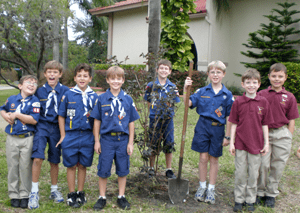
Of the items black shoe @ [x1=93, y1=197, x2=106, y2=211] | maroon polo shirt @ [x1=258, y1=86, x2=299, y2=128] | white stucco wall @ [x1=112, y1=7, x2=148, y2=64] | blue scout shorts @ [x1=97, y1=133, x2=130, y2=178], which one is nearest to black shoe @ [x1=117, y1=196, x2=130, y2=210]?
black shoe @ [x1=93, y1=197, x2=106, y2=211]

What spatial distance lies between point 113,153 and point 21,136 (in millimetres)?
1049

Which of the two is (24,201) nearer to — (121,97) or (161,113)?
(121,97)

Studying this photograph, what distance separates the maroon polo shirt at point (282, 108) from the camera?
10.6 ft

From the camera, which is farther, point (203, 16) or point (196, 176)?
point (203, 16)

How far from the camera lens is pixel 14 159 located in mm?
2998

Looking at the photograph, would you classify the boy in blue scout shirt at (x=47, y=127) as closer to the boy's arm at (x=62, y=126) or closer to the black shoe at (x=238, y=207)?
the boy's arm at (x=62, y=126)

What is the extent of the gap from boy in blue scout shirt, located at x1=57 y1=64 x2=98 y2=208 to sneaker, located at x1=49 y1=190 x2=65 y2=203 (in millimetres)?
163

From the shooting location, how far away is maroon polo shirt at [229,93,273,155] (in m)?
3.03

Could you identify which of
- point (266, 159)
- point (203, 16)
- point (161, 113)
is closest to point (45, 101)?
point (161, 113)

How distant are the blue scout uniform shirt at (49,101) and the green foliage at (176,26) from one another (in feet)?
19.7

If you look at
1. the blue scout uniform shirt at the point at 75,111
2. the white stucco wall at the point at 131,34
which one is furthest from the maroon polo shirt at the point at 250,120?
the white stucco wall at the point at 131,34

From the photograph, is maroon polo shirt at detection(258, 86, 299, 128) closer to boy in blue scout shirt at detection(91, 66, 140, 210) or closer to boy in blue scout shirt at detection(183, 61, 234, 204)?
boy in blue scout shirt at detection(183, 61, 234, 204)

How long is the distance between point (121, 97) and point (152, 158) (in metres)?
1.18

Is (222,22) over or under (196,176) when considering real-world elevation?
over
